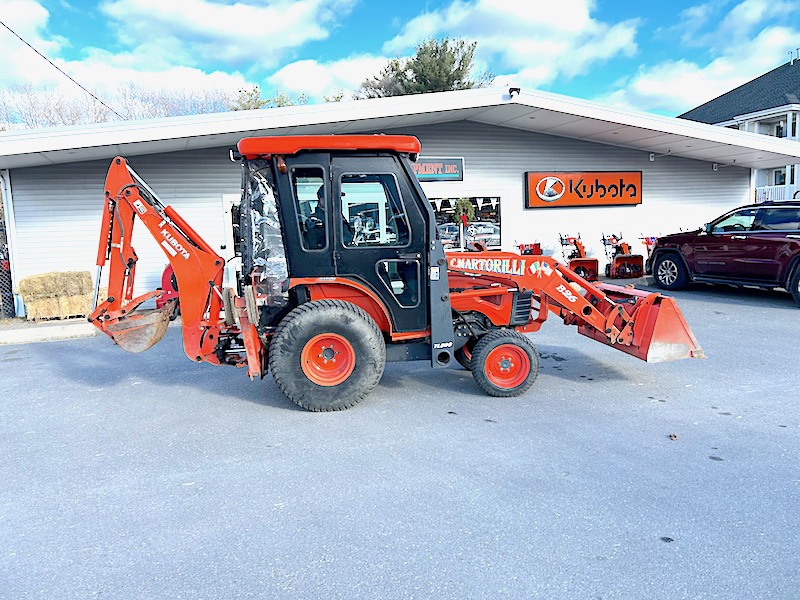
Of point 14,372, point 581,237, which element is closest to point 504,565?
point 14,372

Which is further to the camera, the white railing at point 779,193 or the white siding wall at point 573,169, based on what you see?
the white railing at point 779,193

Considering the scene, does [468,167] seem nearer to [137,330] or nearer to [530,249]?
[530,249]

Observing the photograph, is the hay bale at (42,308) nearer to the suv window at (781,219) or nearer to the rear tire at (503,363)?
the rear tire at (503,363)

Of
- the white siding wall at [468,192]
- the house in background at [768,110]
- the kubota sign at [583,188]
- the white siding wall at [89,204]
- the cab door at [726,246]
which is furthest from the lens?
the house in background at [768,110]

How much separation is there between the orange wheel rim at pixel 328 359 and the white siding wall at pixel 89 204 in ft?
27.6

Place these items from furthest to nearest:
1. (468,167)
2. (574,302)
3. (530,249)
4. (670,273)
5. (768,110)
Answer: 1. (768,110)
2. (468,167)
3. (530,249)
4. (670,273)
5. (574,302)

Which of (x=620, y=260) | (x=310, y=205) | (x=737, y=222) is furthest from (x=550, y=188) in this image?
(x=310, y=205)

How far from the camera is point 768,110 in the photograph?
85.6 ft

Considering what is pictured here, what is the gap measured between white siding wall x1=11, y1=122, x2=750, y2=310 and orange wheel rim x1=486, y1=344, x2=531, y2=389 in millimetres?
8768

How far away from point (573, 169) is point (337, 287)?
11.6m

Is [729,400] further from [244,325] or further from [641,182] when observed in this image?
[641,182]

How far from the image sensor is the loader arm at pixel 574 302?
5.36 metres

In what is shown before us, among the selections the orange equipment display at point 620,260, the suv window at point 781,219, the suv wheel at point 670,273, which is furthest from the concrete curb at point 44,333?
the suv window at point 781,219

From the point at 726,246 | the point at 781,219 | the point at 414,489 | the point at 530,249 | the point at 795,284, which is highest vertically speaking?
the point at 781,219
